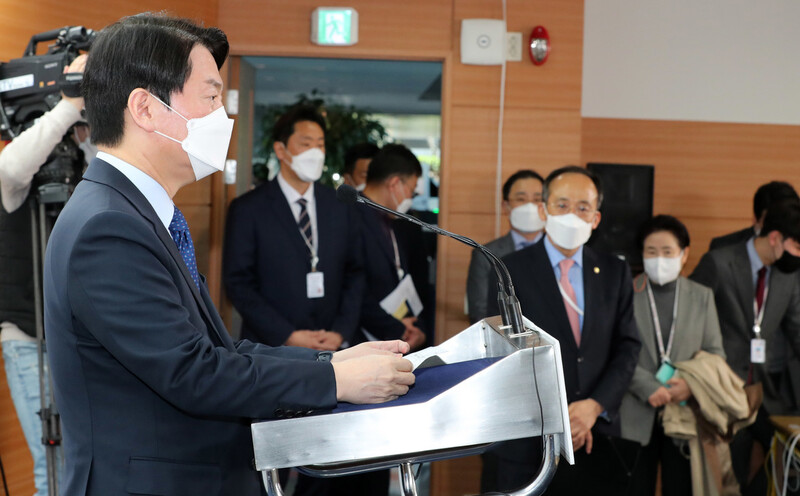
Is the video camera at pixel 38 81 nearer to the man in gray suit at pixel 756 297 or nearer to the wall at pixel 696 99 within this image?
the man in gray suit at pixel 756 297

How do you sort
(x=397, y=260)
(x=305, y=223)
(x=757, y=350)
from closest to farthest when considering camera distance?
(x=305, y=223) < (x=757, y=350) < (x=397, y=260)

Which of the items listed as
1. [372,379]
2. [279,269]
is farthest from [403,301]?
[372,379]

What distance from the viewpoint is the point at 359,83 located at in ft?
23.6

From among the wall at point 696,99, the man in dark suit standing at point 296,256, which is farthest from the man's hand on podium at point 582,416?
the wall at point 696,99

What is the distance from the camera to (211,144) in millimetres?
1596

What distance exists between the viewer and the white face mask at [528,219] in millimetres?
4102

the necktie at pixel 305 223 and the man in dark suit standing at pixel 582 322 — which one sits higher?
the necktie at pixel 305 223

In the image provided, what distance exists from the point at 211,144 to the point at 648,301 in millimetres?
2661

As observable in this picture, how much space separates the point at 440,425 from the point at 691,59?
4.73 meters

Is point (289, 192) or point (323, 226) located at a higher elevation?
point (289, 192)

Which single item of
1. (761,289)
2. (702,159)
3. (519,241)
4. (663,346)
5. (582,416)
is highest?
(702,159)

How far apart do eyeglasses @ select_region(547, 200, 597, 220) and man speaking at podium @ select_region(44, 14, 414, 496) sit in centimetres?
190

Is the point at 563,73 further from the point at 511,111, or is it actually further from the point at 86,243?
the point at 86,243

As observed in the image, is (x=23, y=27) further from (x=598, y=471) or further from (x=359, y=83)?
(x=359, y=83)
